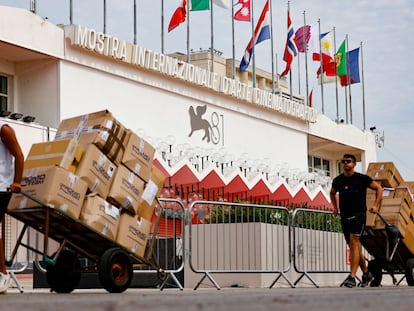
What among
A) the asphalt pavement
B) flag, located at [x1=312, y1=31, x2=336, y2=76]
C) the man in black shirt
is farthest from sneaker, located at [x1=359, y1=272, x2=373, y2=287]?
flag, located at [x1=312, y1=31, x2=336, y2=76]

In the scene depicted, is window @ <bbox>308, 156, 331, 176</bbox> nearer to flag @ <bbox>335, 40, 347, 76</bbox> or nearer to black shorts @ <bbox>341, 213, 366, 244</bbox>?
flag @ <bbox>335, 40, 347, 76</bbox>

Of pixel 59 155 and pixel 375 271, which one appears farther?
pixel 375 271

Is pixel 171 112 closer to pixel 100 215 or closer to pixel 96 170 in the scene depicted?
pixel 96 170

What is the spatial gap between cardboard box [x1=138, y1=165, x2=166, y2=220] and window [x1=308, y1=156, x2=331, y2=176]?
37280 mm

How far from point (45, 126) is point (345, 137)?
24.5 metres

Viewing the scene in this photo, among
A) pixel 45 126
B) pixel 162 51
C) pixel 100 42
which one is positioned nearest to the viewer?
pixel 45 126

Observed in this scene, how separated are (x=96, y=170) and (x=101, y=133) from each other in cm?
38

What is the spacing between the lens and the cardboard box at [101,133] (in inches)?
364

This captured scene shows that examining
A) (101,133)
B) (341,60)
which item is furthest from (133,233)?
(341,60)

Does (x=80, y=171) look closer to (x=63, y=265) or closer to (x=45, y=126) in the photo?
(x=63, y=265)

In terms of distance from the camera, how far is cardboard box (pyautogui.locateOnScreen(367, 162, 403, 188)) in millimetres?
13852

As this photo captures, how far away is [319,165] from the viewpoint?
162ft

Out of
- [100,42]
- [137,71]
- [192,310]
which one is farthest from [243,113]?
[192,310]

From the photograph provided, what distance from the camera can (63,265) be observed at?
30.9 feet
